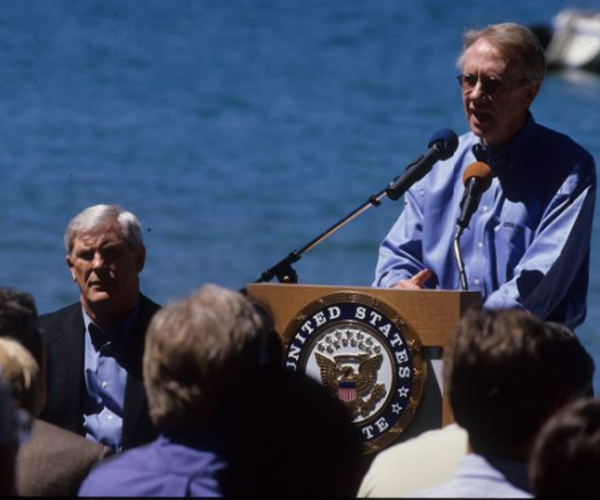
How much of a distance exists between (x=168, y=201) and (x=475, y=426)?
64.9 feet

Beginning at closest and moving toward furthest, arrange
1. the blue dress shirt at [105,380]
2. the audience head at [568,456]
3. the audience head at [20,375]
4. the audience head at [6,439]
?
1. the audience head at [568,456]
2. the audience head at [6,439]
3. the audience head at [20,375]
4. the blue dress shirt at [105,380]

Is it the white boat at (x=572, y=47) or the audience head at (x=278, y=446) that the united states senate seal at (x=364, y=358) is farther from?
the white boat at (x=572, y=47)

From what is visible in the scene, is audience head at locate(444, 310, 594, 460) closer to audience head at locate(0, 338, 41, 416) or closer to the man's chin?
audience head at locate(0, 338, 41, 416)

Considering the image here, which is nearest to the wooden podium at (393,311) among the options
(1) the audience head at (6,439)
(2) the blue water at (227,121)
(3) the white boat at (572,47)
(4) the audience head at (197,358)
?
(4) the audience head at (197,358)

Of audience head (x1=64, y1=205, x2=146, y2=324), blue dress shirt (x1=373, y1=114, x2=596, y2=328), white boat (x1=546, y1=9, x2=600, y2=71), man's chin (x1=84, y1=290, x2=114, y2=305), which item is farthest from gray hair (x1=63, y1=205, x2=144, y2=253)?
white boat (x1=546, y1=9, x2=600, y2=71)

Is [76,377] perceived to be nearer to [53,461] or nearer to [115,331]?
[115,331]

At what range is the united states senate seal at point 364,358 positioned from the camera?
17.5ft

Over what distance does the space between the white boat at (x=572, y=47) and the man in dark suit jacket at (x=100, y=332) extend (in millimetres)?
31772

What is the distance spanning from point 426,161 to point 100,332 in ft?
4.35

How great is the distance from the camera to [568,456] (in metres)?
3.57

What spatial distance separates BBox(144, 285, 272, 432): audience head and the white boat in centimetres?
3370

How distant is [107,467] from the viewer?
4.16 meters

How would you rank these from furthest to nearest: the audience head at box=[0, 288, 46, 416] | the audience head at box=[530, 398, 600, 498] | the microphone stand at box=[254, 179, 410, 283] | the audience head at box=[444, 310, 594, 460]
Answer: the microphone stand at box=[254, 179, 410, 283] → the audience head at box=[0, 288, 46, 416] → the audience head at box=[444, 310, 594, 460] → the audience head at box=[530, 398, 600, 498]

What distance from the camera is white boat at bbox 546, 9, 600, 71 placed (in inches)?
1467
